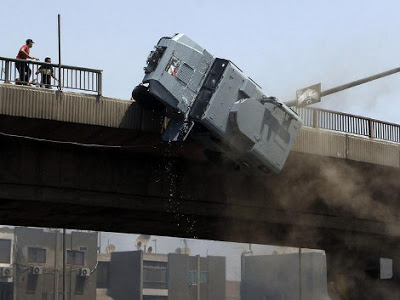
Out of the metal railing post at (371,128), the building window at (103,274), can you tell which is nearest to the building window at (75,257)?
the building window at (103,274)

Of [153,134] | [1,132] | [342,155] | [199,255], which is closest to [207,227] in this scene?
[342,155]

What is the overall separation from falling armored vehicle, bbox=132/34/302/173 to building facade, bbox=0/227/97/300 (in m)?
80.5

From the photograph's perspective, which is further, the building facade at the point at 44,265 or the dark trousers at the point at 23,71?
the building facade at the point at 44,265

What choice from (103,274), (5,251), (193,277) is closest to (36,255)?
(5,251)

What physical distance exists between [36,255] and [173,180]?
83.0 metres

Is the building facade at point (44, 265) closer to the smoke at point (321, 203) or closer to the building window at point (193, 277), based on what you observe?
the building window at point (193, 277)

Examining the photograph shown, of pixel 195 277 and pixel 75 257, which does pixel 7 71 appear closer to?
pixel 75 257

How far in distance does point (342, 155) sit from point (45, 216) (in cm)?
851

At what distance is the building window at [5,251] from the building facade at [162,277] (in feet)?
61.6

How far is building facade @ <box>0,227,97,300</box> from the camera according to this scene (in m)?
99.9

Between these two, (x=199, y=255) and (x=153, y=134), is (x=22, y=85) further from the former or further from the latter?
(x=199, y=255)

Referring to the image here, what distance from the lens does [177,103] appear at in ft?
62.8

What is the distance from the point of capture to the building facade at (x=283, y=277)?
130 m

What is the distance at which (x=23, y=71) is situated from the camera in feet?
65.4
